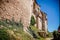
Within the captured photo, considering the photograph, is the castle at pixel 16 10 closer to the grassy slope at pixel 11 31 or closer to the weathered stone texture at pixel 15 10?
the weathered stone texture at pixel 15 10

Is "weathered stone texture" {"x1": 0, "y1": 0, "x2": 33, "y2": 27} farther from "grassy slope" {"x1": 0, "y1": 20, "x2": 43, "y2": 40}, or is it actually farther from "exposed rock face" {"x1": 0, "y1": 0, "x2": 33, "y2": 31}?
"grassy slope" {"x1": 0, "y1": 20, "x2": 43, "y2": 40}

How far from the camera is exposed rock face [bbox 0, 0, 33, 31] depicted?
14430 mm

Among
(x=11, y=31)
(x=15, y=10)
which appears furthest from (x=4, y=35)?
(x=15, y=10)

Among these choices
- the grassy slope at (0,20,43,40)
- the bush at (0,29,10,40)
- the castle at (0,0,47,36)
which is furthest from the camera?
the castle at (0,0,47,36)

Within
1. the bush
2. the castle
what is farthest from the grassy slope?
the castle

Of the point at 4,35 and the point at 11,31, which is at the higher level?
the point at 11,31

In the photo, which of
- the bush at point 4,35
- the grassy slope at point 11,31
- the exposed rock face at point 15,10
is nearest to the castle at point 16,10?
the exposed rock face at point 15,10

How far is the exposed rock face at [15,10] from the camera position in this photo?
14430mm

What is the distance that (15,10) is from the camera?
15047 millimetres

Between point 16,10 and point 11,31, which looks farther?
point 16,10

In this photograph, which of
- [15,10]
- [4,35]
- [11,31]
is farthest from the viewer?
[15,10]

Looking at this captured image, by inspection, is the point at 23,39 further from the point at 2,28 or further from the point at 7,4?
the point at 7,4

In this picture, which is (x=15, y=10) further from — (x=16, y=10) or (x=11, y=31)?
(x=11, y=31)

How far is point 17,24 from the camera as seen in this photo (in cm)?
1494
